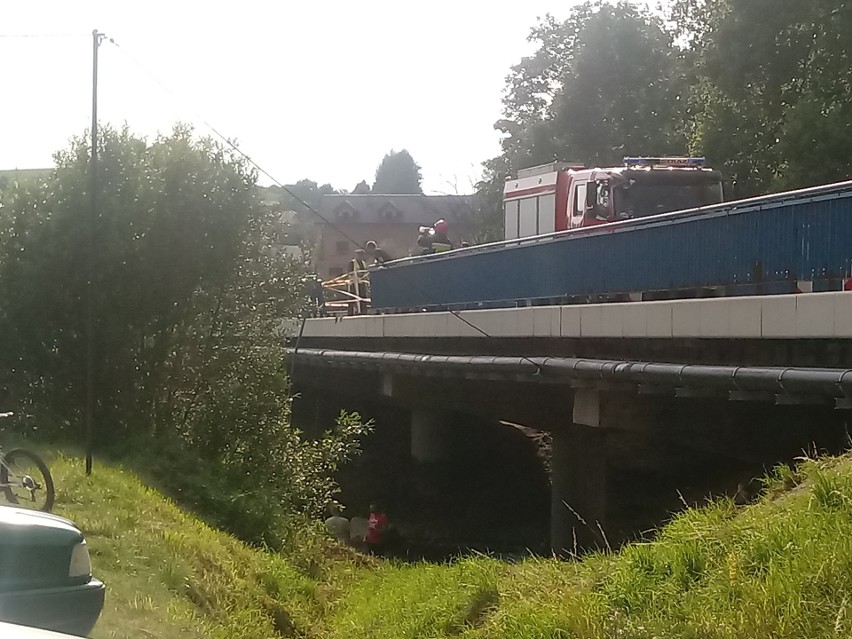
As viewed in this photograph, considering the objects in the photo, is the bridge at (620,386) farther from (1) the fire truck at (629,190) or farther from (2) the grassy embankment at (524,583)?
(1) the fire truck at (629,190)

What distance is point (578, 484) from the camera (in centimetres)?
1741

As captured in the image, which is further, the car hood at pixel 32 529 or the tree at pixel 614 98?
the tree at pixel 614 98

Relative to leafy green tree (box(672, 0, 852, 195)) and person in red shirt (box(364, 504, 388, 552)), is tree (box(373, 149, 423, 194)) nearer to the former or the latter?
leafy green tree (box(672, 0, 852, 195))

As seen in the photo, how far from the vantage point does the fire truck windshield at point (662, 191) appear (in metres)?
19.5

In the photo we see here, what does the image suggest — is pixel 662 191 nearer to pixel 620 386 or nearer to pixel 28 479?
pixel 620 386

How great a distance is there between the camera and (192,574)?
9.84 metres

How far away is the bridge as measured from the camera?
11.3 metres

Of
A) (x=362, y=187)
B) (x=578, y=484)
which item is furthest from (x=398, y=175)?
(x=578, y=484)

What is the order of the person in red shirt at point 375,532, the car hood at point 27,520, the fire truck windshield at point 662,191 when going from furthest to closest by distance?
1. the person in red shirt at point 375,532
2. the fire truck windshield at point 662,191
3. the car hood at point 27,520

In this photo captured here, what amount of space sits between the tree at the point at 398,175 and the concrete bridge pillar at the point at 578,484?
111 m

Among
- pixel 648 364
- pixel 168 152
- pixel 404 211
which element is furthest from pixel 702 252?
pixel 404 211

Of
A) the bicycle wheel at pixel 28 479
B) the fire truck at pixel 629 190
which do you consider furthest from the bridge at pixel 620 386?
the bicycle wheel at pixel 28 479

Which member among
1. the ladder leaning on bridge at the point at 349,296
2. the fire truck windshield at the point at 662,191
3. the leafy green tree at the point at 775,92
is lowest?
the ladder leaning on bridge at the point at 349,296

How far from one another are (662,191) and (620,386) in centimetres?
627
